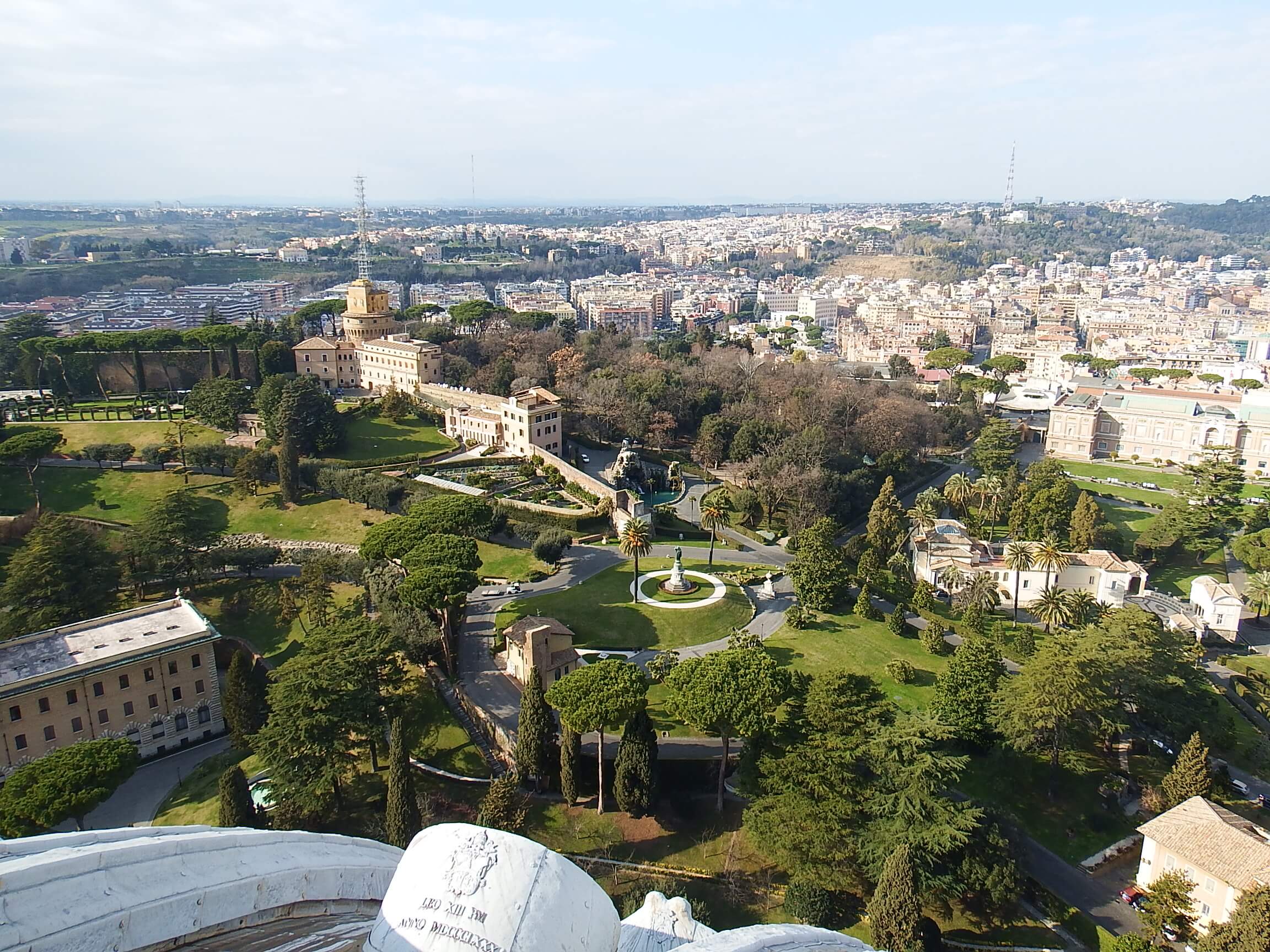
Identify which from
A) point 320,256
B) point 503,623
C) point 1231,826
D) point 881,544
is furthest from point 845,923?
point 320,256

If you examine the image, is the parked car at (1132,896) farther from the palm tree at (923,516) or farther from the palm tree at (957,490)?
the palm tree at (957,490)

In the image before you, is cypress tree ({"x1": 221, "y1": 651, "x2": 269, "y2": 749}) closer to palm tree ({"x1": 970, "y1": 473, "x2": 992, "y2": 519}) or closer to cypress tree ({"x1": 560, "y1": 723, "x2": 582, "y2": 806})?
cypress tree ({"x1": 560, "y1": 723, "x2": 582, "y2": 806})

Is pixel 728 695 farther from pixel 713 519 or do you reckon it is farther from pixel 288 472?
pixel 288 472

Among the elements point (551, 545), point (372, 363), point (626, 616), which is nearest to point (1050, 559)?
point (626, 616)

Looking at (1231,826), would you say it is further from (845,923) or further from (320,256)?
(320,256)

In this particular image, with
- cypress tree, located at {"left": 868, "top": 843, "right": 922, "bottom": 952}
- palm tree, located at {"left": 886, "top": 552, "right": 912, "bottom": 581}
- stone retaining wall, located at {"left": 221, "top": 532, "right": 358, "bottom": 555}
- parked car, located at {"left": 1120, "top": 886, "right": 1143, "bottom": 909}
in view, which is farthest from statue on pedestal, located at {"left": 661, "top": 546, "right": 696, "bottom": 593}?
parked car, located at {"left": 1120, "top": 886, "right": 1143, "bottom": 909}
